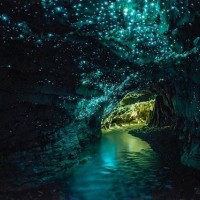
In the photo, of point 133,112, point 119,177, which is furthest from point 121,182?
point 133,112

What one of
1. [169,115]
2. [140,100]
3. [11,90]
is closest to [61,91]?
[11,90]

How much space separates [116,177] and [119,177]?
10 cm

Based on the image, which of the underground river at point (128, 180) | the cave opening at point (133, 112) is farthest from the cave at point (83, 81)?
the cave opening at point (133, 112)

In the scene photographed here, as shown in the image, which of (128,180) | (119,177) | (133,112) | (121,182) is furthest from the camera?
(133,112)

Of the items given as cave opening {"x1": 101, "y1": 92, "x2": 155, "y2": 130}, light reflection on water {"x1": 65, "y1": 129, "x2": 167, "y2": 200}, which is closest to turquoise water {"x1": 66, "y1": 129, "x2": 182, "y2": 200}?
light reflection on water {"x1": 65, "y1": 129, "x2": 167, "y2": 200}

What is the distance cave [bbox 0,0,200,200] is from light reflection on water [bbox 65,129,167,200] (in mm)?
30

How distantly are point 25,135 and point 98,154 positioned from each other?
162 inches

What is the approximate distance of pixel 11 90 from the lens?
8.82 meters

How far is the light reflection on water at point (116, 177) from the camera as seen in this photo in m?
7.27

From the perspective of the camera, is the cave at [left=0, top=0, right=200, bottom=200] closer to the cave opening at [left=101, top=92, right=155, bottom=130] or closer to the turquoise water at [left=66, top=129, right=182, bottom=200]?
the turquoise water at [left=66, top=129, right=182, bottom=200]

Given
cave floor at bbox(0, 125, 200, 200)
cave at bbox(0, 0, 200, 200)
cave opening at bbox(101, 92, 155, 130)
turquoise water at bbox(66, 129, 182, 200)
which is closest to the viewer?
cave at bbox(0, 0, 200, 200)

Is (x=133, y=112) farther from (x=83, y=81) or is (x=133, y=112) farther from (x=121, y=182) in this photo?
(x=121, y=182)

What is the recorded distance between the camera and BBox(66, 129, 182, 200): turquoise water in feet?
23.8

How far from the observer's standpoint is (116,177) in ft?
29.3
